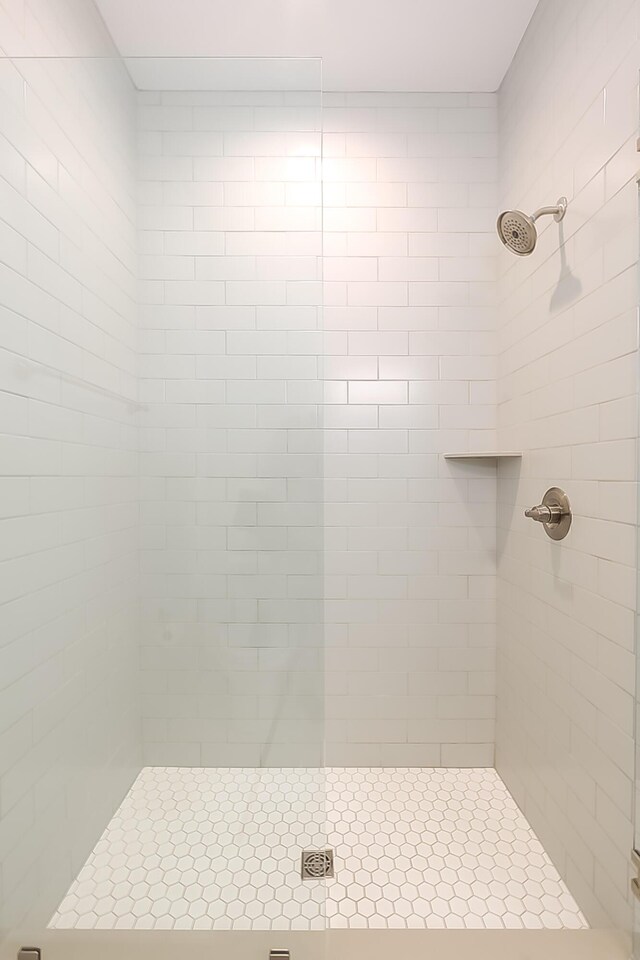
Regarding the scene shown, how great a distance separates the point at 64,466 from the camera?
1.40 m

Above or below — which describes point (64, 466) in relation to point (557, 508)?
above

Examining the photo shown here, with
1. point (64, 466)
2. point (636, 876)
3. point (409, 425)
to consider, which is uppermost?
point (409, 425)

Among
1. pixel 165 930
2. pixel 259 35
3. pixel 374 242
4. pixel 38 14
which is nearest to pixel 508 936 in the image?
pixel 165 930

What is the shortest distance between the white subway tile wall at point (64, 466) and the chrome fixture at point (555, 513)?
115cm

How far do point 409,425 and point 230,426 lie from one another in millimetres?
1177

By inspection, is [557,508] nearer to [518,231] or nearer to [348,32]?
[518,231]

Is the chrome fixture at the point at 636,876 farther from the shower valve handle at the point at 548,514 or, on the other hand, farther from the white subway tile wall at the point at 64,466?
the white subway tile wall at the point at 64,466

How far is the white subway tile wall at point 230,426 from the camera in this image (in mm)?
1393

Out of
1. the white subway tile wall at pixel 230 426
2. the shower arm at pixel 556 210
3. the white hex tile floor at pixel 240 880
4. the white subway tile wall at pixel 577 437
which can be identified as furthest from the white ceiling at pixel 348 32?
the white hex tile floor at pixel 240 880

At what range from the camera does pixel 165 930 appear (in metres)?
1.36

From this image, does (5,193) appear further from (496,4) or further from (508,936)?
(508,936)

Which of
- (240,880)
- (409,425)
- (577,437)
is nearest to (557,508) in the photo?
(577,437)

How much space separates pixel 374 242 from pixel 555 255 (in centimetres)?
80

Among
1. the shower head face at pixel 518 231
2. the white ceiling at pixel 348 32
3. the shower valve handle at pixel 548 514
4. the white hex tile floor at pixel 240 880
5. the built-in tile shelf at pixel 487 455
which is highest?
the white ceiling at pixel 348 32
